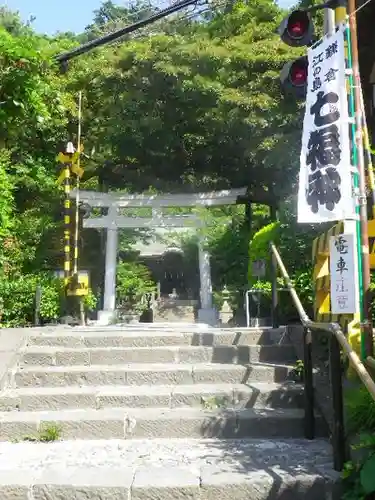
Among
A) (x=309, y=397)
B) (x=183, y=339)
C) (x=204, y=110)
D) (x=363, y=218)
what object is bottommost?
(x=309, y=397)

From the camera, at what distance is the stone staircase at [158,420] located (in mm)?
3316

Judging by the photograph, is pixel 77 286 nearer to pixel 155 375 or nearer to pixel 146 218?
pixel 146 218

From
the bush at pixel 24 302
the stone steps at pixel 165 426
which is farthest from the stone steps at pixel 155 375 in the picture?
the bush at pixel 24 302

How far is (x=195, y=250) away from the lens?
18859 millimetres

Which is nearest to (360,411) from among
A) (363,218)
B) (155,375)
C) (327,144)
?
(363,218)

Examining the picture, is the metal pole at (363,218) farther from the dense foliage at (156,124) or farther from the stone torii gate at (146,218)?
the stone torii gate at (146,218)

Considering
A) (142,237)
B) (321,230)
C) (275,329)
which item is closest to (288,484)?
(275,329)

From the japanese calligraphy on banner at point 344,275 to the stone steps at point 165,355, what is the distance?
1.47 meters

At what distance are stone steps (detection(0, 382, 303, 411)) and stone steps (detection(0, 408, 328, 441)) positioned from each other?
25 centimetres

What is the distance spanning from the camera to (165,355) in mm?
5500

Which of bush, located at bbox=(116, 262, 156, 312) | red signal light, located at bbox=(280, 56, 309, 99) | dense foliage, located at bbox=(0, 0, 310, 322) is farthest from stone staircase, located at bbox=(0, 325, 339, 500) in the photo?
bush, located at bbox=(116, 262, 156, 312)

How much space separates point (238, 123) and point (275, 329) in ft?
20.4

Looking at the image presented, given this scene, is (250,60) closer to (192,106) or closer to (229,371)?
(192,106)

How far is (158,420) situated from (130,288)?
11978 mm
